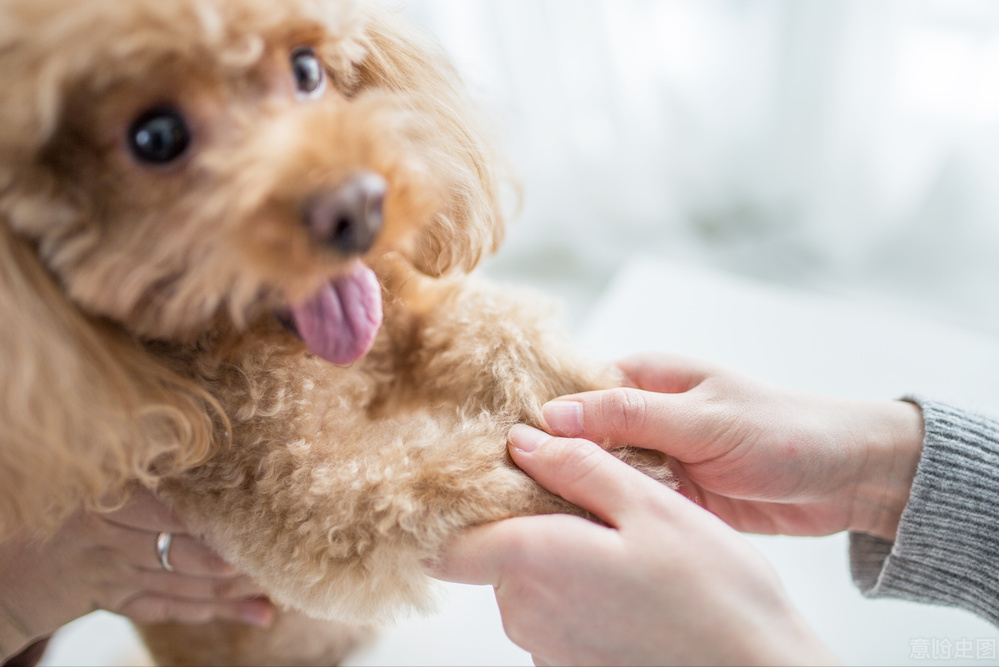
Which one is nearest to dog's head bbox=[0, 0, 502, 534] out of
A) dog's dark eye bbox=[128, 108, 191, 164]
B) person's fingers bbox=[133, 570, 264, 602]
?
dog's dark eye bbox=[128, 108, 191, 164]

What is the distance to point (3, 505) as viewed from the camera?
1.82 ft

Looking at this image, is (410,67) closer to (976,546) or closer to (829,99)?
(976,546)

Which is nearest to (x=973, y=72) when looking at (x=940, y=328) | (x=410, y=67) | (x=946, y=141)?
(x=946, y=141)

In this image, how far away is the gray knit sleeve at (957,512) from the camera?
0.83 m

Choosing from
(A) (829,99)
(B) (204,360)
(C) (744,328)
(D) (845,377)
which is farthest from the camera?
(A) (829,99)

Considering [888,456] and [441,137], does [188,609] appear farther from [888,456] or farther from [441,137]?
[888,456]

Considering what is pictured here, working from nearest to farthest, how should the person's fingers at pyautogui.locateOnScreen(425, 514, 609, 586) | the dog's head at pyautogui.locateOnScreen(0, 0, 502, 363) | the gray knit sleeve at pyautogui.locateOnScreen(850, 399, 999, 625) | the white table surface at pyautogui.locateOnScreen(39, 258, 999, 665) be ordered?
the dog's head at pyautogui.locateOnScreen(0, 0, 502, 363)
the person's fingers at pyautogui.locateOnScreen(425, 514, 609, 586)
the gray knit sleeve at pyautogui.locateOnScreen(850, 399, 999, 625)
the white table surface at pyautogui.locateOnScreen(39, 258, 999, 665)

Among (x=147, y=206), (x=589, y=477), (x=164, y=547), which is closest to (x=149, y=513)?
(x=164, y=547)

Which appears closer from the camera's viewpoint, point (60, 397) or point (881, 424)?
point (60, 397)

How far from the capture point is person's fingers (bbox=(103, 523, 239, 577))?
77cm

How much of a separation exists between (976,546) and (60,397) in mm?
980

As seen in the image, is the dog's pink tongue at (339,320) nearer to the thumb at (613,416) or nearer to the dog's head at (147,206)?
the dog's head at (147,206)

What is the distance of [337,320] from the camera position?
641 millimetres

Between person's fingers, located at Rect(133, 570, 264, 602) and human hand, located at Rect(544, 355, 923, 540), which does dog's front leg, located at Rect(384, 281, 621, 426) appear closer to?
human hand, located at Rect(544, 355, 923, 540)
